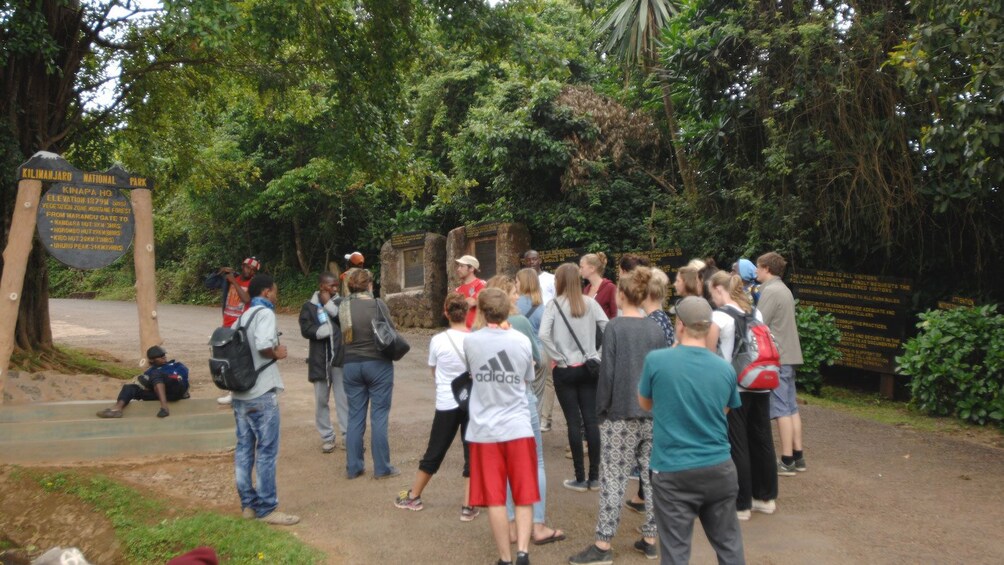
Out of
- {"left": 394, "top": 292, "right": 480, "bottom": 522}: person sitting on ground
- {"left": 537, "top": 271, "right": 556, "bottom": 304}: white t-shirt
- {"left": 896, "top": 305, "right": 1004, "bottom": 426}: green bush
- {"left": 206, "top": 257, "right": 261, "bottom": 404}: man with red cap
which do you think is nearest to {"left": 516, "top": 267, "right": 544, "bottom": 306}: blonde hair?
{"left": 537, "top": 271, "right": 556, "bottom": 304}: white t-shirt

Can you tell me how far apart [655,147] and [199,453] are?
12.4m

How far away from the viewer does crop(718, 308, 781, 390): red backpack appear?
207 inches

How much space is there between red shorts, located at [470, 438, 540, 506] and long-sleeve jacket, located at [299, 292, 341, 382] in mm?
3049

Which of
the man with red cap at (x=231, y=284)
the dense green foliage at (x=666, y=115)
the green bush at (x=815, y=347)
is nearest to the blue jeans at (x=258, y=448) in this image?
the man with red cap at (x=231, y=284)

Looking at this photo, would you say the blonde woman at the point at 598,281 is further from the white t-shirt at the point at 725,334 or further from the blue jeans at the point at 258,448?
the blue jeans at the point at 258,448

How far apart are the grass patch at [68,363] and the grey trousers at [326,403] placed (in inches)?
166

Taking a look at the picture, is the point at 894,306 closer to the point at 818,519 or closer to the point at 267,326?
the point at 818,519

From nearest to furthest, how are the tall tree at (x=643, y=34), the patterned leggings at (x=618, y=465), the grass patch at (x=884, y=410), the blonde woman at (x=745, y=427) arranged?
the patterned leggings at (x=618, y=465), the blonde woman at (x=745, y=427), the grass patch at (x=884, y=410), the tall tree at (x=643, y=34)

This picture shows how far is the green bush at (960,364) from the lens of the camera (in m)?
8.41

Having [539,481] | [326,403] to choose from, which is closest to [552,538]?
[539,481]

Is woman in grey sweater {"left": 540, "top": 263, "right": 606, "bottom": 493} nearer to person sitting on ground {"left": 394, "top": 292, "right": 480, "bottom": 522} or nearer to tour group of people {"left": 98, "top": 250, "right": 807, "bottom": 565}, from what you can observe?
tour group of people {"left": 98, "top": 250, "right": 807, "bottom": 565}

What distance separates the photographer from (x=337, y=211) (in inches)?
974

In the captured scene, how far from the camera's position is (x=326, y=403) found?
752 cm

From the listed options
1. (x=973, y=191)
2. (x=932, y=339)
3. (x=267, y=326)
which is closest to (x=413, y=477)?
(x=267, y=326)
